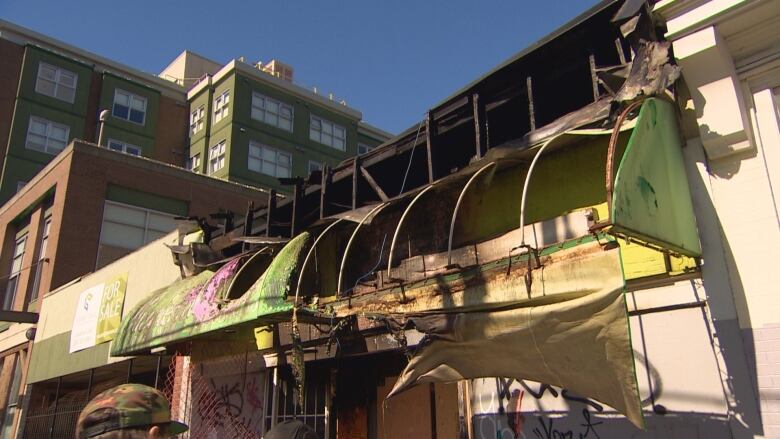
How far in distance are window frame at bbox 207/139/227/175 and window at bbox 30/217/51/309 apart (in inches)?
436

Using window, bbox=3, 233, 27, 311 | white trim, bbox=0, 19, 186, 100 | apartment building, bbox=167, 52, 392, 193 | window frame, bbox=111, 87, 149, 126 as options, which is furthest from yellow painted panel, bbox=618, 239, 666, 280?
white trim, bbox=0, 19, 186, 100

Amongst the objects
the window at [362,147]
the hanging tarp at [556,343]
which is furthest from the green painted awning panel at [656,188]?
the window at [362,147]

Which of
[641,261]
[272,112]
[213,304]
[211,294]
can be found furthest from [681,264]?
[272,112]

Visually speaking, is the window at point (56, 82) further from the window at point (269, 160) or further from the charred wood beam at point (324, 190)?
the charred wood beam at point (324, 190)

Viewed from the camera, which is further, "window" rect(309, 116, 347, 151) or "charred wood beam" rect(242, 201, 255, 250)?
"window" rect(309, 116, 347, 151)

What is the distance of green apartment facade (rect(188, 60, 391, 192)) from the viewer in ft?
104

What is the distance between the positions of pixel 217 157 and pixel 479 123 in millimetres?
27355

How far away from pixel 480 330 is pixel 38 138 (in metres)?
31.7

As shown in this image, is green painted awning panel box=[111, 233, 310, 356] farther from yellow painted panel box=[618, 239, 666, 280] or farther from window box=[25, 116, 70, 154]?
window box=[25, 116, 70, 154]

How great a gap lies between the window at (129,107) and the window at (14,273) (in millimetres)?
11476

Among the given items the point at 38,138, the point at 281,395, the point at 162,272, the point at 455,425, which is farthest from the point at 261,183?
the point at 455,425

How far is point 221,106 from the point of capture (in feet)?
108

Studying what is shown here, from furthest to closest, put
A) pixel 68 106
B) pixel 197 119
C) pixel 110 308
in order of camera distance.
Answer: pixel 197 119
pixel 68 106
pixel 110 308

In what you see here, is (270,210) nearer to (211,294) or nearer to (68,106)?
(211,294)
